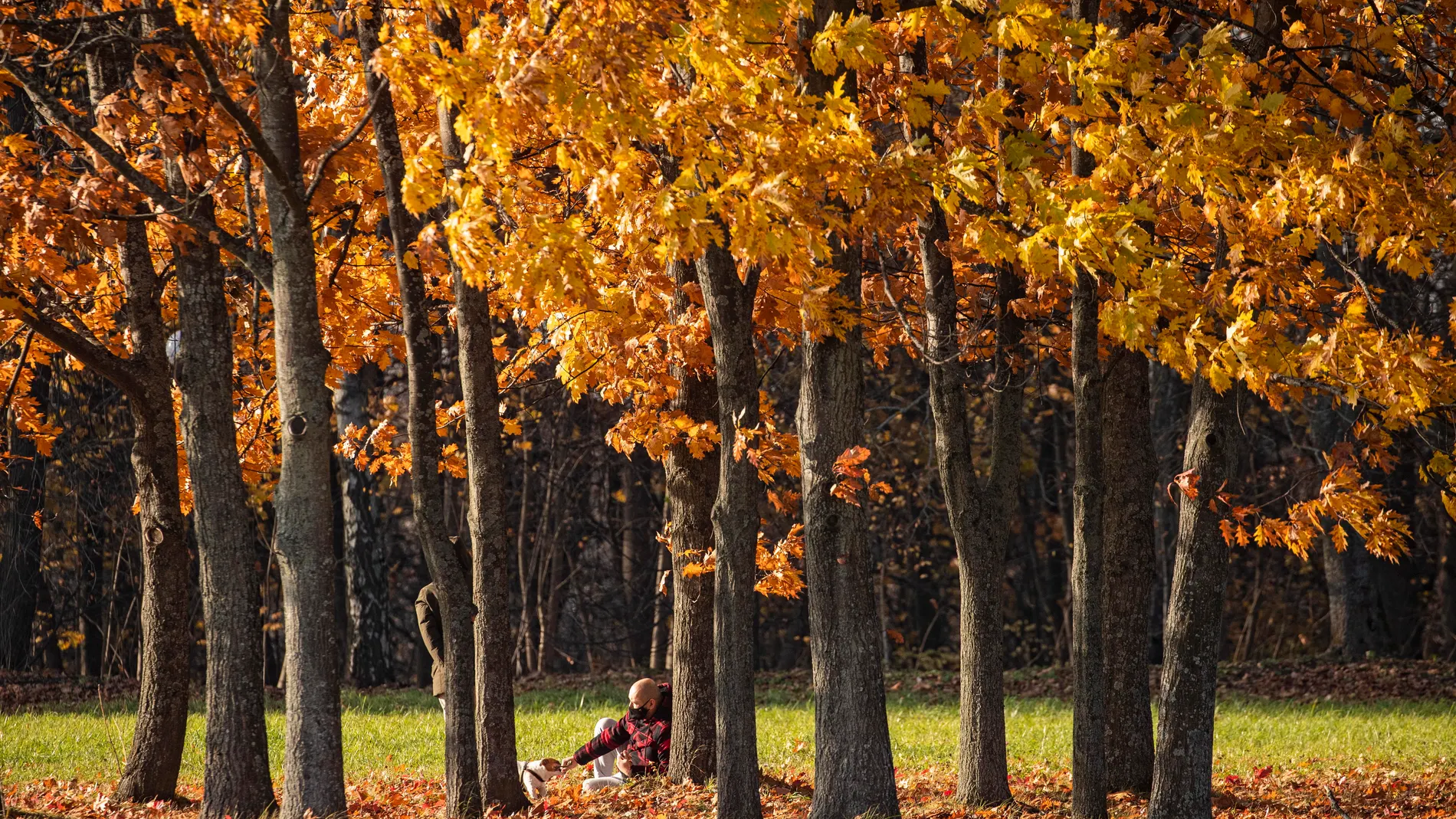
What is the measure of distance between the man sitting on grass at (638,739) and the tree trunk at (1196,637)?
3713 millimetres

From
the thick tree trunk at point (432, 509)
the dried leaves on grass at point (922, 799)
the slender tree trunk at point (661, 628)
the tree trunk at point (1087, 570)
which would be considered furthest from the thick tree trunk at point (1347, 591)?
the thick tree trunk at point (432, 509)

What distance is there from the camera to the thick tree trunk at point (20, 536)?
13367 millimetres

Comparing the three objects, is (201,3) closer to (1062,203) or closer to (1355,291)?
(1062,203)

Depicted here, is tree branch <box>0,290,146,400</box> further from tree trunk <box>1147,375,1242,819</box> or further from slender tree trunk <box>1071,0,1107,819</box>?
tree trunk <box>1147,375,1242,819</box>

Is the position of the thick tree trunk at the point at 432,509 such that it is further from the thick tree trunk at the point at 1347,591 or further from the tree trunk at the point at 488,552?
the thick tree trunk at the point at 1347,591

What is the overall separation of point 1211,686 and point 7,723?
12.3 metres

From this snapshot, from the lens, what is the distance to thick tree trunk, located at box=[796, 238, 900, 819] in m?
7.27

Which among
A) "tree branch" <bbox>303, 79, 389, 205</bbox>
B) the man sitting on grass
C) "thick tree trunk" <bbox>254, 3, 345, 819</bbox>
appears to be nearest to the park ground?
the man sitting on grass

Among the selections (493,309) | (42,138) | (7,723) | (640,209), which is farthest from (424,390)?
(7,723)

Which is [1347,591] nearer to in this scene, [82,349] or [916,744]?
[916,744]

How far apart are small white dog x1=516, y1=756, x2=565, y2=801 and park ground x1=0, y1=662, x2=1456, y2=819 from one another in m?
0.16

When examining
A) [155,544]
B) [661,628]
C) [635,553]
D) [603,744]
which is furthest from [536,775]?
[635,553]

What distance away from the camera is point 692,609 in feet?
30.2

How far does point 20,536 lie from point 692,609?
9.27 meters
